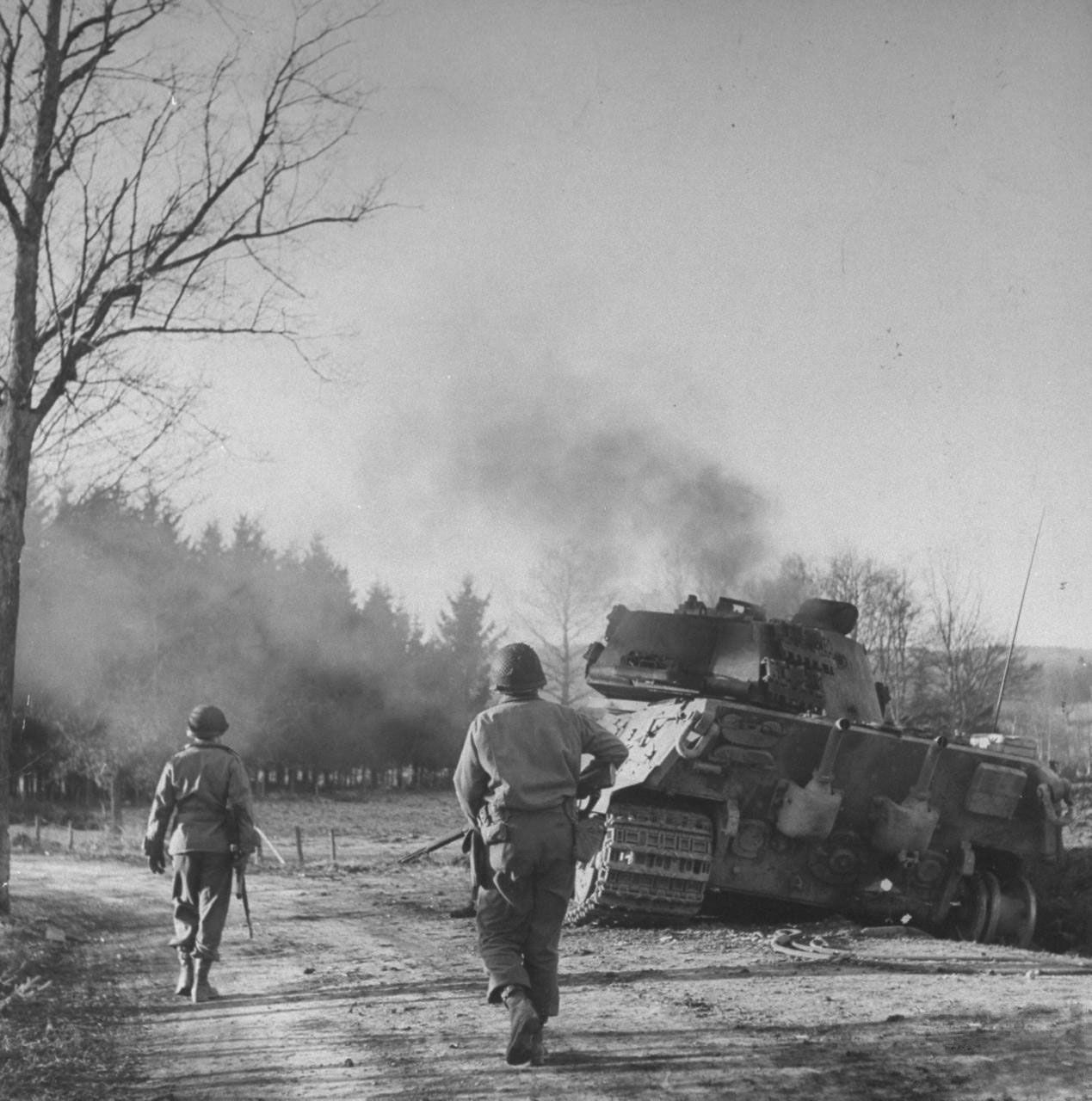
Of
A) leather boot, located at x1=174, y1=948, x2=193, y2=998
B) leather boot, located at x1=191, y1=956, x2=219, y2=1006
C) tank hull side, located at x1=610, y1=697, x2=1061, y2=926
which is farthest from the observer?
tank hull side, located at x1=610, y1=697, x2=1061, y2=926

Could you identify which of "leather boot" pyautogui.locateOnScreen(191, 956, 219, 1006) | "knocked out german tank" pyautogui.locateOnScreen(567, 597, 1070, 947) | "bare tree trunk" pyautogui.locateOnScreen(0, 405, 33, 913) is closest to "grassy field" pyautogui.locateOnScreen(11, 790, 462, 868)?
"bare tree trunk" pyautogui.locateOnScreen(0, 405, 33, 913)

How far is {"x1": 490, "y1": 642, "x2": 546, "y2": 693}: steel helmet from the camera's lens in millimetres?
5848

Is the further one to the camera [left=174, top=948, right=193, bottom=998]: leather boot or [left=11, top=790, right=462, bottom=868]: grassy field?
[left=11, top=790, right=462, bottom=868]: grassy field

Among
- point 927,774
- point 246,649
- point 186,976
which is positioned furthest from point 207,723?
point 246,649

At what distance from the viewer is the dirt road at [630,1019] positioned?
4.86m

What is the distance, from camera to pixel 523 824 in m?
5.61

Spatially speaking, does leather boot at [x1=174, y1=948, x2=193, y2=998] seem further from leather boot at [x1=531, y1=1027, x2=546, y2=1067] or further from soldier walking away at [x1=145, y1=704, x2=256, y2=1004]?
leather boot at [x1=531, y1=1027, x2=546, y2=1067]

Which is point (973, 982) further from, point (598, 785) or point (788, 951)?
point (598, 785)

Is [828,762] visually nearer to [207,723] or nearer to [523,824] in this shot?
[207,723]

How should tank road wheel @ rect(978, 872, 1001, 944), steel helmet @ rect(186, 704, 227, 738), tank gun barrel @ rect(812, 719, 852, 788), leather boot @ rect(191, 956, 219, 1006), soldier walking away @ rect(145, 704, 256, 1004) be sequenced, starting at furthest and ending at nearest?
tank road wheel @ rect(978, 872, 1001, 944)
tank gun barrel @ rect(812, 719, 852, 788)
steel helmet @ rect(186, 704, 227, 738)
soldier walking away @ rect(145, 704, 256, 1004)
leather boot @ rect(191, 956, 219, 1006)

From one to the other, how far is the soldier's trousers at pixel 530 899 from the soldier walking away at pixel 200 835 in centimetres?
236

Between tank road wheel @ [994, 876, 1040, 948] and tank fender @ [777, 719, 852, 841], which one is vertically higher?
tank fender @ [777, 719, 852, 841]

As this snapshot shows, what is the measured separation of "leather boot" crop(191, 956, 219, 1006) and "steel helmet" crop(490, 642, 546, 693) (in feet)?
8.61

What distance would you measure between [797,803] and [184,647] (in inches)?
955
